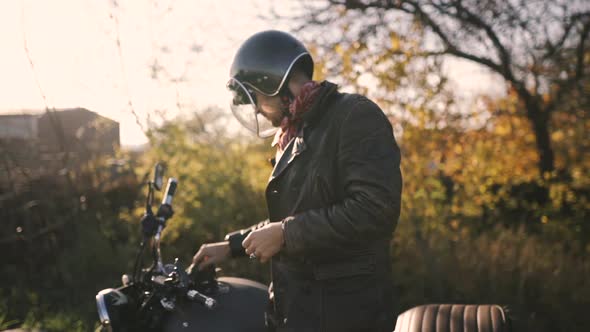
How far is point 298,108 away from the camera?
2105 mm

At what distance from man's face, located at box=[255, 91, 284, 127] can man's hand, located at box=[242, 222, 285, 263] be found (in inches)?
21.0

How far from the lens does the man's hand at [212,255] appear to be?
7.73 feet

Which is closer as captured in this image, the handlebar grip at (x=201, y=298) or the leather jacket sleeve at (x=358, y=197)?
the leather jacket sleeve at (x=358, y=197)

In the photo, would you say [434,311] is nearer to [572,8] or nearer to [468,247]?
[468,247]

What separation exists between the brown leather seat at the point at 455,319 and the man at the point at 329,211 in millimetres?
426

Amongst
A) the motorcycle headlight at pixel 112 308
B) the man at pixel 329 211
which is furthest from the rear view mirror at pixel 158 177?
the man at pixel 329 211

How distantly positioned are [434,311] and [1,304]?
15.0 feet

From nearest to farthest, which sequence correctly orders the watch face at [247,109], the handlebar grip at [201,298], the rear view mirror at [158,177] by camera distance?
1. the handlebar grip at [201,298]
2. the watch face at [247,109]
3. the rear view mirror at [158,177]

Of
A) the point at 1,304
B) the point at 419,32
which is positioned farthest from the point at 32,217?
the point at 419,32

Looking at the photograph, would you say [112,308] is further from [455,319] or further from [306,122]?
[455,319]

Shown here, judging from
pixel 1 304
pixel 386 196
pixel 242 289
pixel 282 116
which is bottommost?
pixel 1 304

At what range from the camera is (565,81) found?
7652 millimetres

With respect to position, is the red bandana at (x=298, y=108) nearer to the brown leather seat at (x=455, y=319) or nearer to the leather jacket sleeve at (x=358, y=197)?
the leather jacket sleeve at (x=358, y=197)

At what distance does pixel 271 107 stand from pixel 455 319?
118 cm
